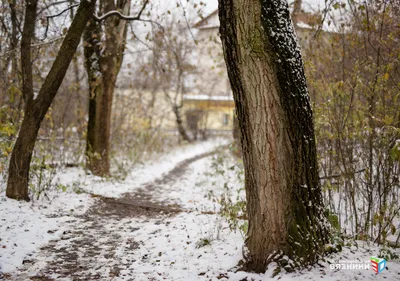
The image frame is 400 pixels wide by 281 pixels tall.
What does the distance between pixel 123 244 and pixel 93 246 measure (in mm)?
427

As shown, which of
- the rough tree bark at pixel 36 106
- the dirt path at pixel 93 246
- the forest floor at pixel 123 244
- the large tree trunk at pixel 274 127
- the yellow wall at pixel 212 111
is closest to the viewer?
the large tree trunk at pixel 274 127

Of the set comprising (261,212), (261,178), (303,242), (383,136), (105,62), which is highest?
(105,62)

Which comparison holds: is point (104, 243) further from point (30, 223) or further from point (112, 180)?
point (112, 180)

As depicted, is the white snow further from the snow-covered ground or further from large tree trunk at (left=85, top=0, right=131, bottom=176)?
large tree trunk at (left=85, top=0, right=131, bottom=176)

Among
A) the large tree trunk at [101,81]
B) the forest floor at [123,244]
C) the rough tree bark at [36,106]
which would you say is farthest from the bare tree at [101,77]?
the rough tree bark at [36,106]

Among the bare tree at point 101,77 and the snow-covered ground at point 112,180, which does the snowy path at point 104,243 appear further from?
the bare tree at point 101,77

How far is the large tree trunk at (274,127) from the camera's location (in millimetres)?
3182

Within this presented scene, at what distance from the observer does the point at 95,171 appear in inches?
367

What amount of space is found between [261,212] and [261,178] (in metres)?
0.38

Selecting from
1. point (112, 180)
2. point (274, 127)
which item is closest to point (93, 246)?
point (274, 127)

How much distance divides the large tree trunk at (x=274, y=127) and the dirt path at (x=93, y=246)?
1957 mm

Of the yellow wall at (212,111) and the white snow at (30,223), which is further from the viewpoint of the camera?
the yellow wall at (212,111)

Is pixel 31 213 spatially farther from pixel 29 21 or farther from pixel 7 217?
pixel 29 21

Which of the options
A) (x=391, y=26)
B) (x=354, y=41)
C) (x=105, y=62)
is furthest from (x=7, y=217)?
(x=391, y=26)
